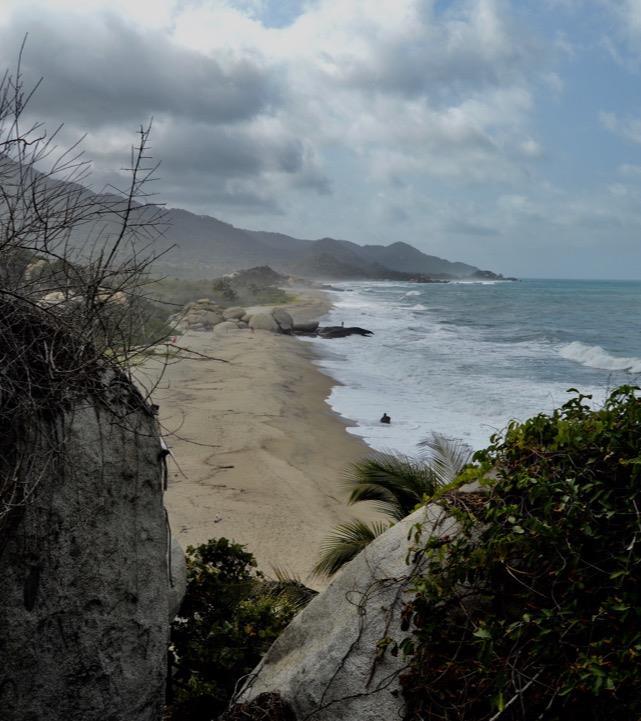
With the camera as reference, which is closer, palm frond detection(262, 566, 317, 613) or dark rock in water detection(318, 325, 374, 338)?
palm frond detection(262, 566, 317, 613)

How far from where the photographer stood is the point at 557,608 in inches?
133

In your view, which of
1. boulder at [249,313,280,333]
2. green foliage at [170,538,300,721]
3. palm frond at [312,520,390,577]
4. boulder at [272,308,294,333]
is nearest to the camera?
green foliage at [170,538,300,721]

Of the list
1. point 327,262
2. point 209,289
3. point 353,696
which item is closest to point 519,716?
point 353,696

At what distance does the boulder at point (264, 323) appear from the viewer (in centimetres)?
3922

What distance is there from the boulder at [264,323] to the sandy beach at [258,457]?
10.9 meters

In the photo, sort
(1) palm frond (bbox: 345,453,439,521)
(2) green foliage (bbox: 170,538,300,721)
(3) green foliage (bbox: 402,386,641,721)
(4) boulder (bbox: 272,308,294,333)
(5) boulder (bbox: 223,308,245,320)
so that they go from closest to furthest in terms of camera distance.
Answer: (3) green foliage (bbox: 402,386,641,721)
(2) green foliage (bbox: 170,538,300,721)
(1) palm frond (bbox: 345,453,439,521)
(4) boulder (bbox: 272,308,294,333)
(5) boulder (bbox: 223,308,245,320)

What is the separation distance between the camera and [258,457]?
15641 millimetres

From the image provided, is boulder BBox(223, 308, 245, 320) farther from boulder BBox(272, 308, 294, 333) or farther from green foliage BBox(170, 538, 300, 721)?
green foliage BBox(170, 538, 300, 721)

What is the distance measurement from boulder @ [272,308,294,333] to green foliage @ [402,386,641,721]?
36.1 m

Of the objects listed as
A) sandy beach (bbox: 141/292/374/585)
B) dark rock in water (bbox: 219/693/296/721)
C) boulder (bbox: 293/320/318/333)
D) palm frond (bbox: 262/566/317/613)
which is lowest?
sandy beach (bbox: 141/292/374/585)

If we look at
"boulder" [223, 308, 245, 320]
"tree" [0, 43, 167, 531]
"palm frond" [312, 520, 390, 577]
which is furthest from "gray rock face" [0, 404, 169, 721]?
"boulder" [223, 308, 245, 320]

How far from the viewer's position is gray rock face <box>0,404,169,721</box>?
3.99 metres

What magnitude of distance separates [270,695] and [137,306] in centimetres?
257

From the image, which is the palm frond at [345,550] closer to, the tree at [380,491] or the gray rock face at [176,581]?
the tree at [380,491]
